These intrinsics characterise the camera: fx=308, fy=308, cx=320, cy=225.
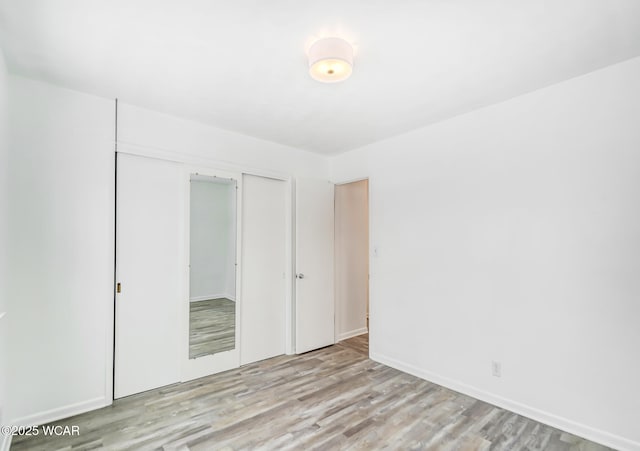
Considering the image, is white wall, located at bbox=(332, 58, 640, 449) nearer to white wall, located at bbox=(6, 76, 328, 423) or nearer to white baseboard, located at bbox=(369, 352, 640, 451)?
white baseboard, located at bbox=(369, 352, 640, 451)

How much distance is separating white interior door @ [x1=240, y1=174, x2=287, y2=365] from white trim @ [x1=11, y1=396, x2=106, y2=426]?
Answer: 1337mm

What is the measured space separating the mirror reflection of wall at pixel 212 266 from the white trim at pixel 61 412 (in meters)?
0.81

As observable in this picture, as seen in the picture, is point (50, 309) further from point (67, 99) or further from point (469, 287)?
point (469, 287)

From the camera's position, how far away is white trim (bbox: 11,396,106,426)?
2289 mm

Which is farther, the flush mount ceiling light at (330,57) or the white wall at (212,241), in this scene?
the white wall at (212,241)

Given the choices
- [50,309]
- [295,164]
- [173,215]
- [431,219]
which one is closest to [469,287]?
[431,219]

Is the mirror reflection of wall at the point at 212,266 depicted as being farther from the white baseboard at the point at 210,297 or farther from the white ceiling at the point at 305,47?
the white ceiling at the point at 305,47

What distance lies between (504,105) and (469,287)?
1.65 metres

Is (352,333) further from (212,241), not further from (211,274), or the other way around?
(212,241)

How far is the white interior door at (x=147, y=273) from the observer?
2.80 metres

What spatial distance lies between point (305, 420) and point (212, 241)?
1.95 meters

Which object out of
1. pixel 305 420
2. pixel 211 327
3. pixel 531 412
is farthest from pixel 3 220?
pixel 531 412

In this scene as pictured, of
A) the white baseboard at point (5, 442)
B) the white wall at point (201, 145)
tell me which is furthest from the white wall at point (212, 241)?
the white baseboard at point (5, 442)

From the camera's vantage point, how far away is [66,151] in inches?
98.7
